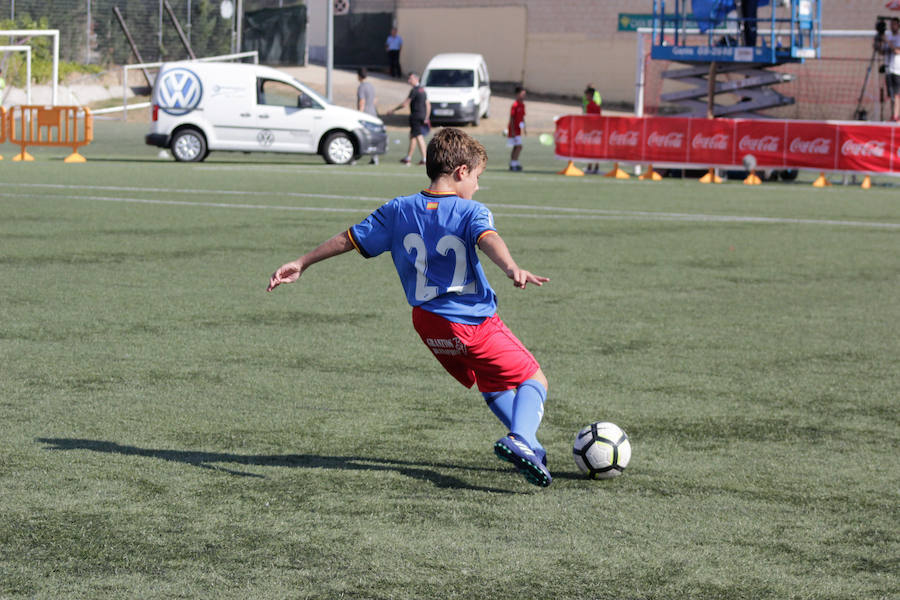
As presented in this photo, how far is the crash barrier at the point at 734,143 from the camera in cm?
2552

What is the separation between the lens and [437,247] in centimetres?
504

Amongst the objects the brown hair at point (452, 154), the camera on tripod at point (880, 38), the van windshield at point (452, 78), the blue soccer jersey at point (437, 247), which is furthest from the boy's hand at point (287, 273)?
the van windshield at point (452, 78)

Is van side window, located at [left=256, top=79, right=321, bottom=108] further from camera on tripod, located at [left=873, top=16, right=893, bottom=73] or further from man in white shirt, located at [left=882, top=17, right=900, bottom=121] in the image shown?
camera on tripod, located at [left=873, top=16, right=893, bottom=73]

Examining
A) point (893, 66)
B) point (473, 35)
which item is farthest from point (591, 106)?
point (473, 35)

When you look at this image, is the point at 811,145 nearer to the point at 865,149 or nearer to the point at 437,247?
the point at 865,149

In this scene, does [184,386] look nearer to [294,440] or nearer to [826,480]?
[294,440]

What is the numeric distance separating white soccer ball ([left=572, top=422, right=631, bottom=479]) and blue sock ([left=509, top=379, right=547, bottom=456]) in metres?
0.30

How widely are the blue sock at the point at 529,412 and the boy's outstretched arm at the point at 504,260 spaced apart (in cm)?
61

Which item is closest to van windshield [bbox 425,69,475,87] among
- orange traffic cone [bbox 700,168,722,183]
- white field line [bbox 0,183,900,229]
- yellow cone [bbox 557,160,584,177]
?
yellow cone [bbox 557,160,584,177]

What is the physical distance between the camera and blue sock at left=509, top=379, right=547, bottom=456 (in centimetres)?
496

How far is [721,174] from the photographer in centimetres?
2809

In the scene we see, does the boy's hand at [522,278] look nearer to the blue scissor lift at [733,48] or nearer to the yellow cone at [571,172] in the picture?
the yellow cone at [571,172]

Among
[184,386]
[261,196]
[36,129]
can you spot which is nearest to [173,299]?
[184,386]

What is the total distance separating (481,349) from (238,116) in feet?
78.3
